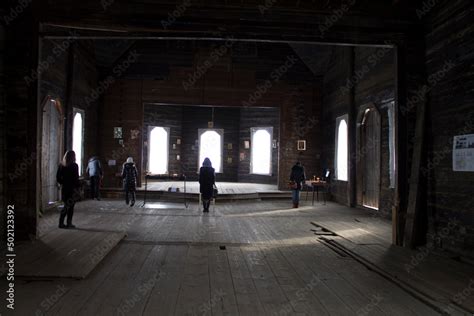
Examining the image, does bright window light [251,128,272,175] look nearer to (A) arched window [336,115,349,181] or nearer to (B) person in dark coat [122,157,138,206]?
(A) arched window [336,115,349,181]

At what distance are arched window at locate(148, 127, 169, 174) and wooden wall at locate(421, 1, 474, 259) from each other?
1387 cm

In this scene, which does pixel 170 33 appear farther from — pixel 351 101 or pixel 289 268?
pixel 351 101

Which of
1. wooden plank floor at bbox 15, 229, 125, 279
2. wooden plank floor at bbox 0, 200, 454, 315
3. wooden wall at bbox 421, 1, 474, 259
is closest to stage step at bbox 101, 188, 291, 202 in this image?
wooden plank floor at bbox 0, 200, 454, 315

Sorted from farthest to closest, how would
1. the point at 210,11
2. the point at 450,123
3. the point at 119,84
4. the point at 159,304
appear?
1. the point at 119,84
2. the point at 210,11
3. the point at 450,123
4. the point at 159,304

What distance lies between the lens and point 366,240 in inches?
273

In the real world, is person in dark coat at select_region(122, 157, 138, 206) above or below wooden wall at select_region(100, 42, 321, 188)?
below

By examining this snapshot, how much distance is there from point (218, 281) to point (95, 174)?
8.73m

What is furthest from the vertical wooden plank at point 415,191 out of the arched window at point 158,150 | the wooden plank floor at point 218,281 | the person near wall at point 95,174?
the arched window at point 158,150

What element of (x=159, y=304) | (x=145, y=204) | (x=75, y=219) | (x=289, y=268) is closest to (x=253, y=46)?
(x=145, y=204)

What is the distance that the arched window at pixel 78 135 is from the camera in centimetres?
1220

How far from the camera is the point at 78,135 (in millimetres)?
12641

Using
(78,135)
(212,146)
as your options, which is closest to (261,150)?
(212,146)

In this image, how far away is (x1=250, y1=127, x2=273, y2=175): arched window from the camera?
18.3 m

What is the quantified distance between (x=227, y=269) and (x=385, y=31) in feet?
13.9
